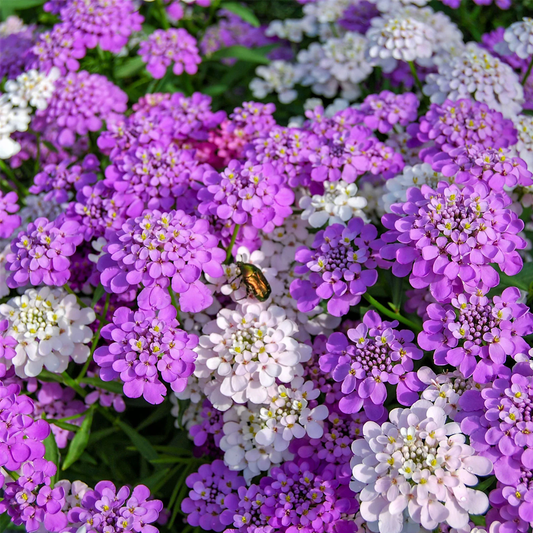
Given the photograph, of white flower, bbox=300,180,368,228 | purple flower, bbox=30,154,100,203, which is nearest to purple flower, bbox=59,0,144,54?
purple flower, bbox=30,154,100,203

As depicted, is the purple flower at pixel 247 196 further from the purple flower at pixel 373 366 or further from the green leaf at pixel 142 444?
the green leaf at pixel 142 444

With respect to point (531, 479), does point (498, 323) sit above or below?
above

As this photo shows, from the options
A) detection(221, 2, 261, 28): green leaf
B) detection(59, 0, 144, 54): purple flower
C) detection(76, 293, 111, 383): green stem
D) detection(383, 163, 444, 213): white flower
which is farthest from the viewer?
detection(221, 2, 261, 28): green leaf

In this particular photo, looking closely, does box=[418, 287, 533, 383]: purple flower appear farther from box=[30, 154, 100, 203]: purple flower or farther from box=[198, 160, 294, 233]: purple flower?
box=[30, 154, 100, 203]: purple flower

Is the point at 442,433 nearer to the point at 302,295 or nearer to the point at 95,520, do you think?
the point at 302,295

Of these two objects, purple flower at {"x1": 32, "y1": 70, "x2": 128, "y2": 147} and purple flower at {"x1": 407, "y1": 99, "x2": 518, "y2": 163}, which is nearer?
purple flower at {"x1": 407, "y1": 99, "x2": 518, "y2": 163}

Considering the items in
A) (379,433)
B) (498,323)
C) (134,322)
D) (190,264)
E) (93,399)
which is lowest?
(93,399)

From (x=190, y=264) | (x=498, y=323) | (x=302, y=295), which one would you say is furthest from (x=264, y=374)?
(x=498, y=323)
